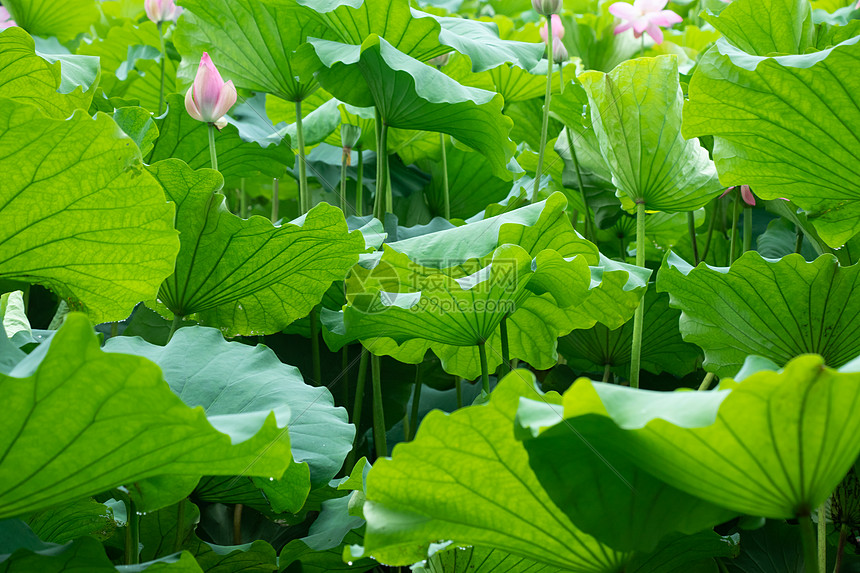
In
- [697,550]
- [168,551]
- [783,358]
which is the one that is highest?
[783,358]

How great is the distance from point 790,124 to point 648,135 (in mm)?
183

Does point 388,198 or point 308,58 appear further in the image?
point 388,198

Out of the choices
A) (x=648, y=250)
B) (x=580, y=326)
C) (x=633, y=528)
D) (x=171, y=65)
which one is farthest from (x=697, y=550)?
(x=171, y=65)

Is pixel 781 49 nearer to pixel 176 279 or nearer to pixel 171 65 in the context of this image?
pixel 176 279

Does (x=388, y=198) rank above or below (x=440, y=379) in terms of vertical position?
above

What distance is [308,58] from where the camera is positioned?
44.8 inches

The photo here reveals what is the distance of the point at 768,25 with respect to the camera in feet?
3.61

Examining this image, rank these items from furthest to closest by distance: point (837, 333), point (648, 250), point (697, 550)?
point (648, 250), point (837, 333), point (697, 550)

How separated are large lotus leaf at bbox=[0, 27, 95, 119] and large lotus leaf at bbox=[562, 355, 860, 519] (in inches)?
31.8

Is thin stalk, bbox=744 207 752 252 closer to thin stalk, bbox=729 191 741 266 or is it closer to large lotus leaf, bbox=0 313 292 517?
thin stalk, bbox=729 191 741 266

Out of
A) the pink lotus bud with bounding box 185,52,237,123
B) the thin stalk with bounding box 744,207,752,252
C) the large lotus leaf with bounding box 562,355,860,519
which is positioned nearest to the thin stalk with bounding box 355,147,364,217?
the pink lotus bud with bounding box 185,52,237,123

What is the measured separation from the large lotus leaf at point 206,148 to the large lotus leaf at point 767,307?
0.72m

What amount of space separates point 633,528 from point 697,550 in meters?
0.23

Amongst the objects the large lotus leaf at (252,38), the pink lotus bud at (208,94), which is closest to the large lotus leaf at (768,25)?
the large lotus leaf at (252,38)
